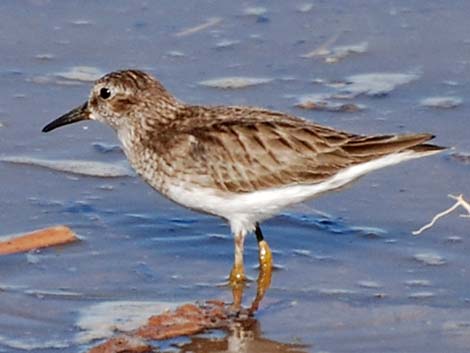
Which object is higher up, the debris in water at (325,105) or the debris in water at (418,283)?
the debris in water at (325,105)

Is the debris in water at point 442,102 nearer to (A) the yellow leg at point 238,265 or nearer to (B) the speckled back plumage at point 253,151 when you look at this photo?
(B) the speckled back plumage at point 253,151

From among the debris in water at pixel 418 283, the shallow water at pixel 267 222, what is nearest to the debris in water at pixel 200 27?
the shallow water at pixel 267 222

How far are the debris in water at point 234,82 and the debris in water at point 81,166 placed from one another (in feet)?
3.98

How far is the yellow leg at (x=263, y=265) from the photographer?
8219 millimetres

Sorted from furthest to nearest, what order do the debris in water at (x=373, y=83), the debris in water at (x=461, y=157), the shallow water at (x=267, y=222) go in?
the debris in water at (x=373, y=83)
the debris in water at (x=461, y=157)
the shallow water at (x=267, y=222)

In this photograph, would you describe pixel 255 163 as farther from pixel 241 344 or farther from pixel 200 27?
pixel 200 27

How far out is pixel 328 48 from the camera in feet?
36.7

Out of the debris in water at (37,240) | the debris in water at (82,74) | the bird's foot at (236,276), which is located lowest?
the bird's foot at (236,276)

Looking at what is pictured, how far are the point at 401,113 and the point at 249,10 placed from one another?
82.7 inches

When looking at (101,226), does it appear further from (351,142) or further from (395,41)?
(395,41)

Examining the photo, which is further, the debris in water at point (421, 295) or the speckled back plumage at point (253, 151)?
the speckled back plumage at point (253, 151)

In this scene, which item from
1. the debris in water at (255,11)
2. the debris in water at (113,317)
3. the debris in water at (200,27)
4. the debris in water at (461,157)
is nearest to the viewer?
the debris in water at (113,317)

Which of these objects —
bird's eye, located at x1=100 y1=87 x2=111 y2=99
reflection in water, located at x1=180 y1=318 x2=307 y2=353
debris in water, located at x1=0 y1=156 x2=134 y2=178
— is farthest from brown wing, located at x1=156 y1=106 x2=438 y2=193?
debris in water, located at x1=0 y1=156 x2=134 y2=178

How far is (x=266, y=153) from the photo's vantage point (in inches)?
327
